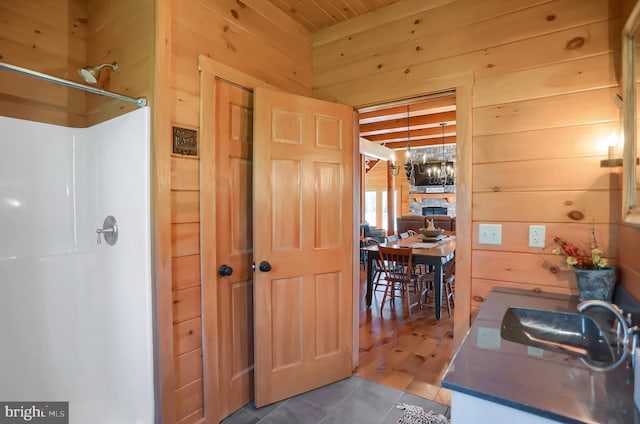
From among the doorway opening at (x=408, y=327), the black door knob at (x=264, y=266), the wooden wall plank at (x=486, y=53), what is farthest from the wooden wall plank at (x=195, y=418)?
the wooden wall plank at (x=486, y=53)

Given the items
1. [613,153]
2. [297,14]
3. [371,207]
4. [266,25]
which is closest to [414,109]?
[297,14]

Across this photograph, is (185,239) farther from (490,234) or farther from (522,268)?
(522,268)

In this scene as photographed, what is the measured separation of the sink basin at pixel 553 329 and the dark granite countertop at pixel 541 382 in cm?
25

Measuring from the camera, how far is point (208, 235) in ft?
5.99

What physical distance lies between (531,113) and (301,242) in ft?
5.01

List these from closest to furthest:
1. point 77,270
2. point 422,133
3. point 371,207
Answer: point 77,270
point 422,133
point 371,207

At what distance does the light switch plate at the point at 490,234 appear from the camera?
1869mm

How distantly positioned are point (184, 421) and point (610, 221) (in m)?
2.38

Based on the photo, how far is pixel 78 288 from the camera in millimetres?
1940

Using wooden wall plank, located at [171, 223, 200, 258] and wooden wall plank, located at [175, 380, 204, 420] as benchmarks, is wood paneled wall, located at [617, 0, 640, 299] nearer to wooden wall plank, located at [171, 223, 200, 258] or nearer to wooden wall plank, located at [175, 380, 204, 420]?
wooden wall plank, located at [171, 223, 200, 258]

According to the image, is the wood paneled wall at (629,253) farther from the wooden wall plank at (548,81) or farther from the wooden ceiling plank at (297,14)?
the wooden ceiling plank at (297,14)

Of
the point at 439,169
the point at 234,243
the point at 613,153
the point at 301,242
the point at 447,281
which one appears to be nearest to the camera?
the point at 613,153

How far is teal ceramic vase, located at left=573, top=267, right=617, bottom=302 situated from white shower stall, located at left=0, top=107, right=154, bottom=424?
2.02 m
